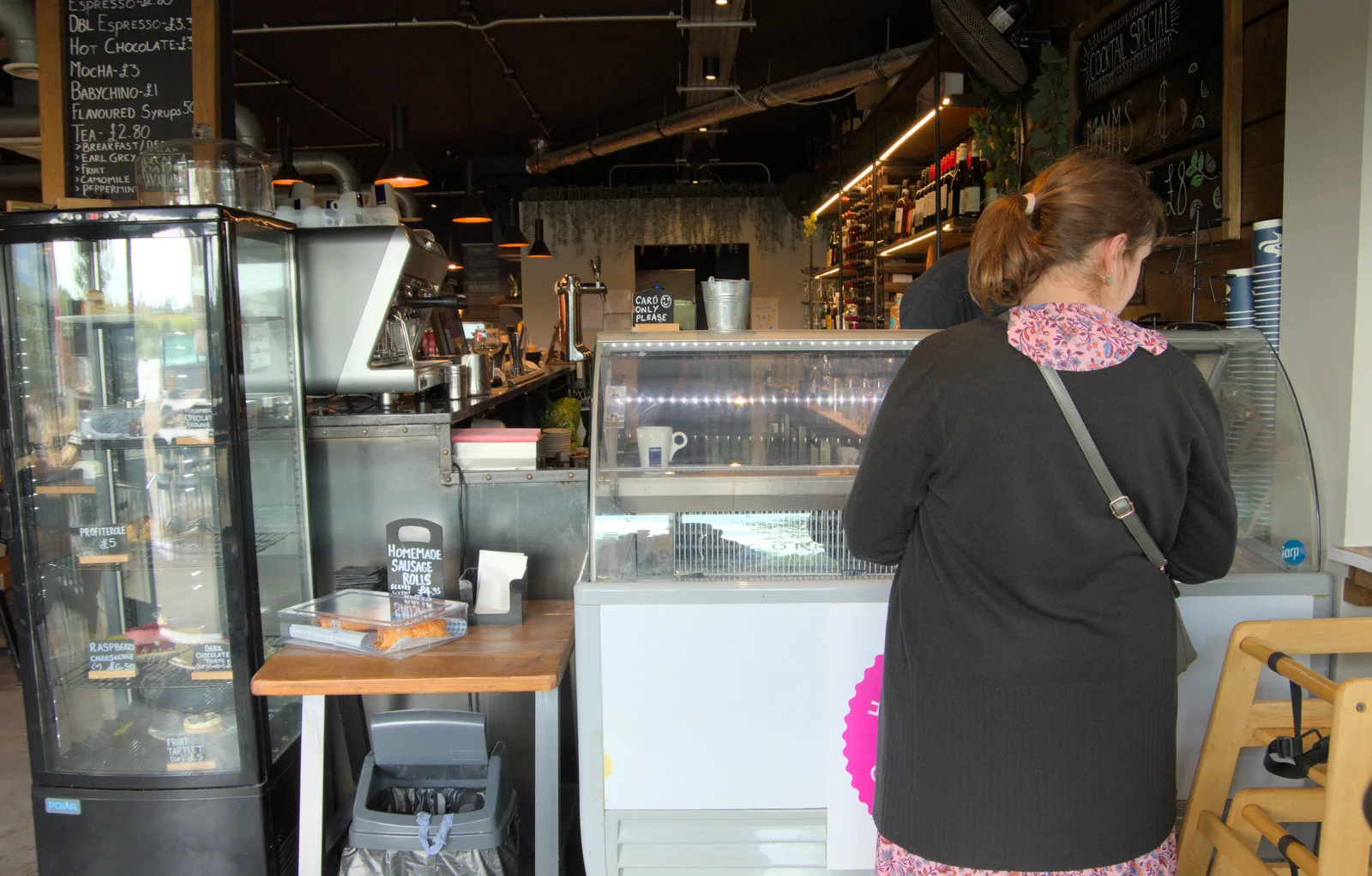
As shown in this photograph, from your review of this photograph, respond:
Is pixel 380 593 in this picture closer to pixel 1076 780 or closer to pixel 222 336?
pixel 222 336

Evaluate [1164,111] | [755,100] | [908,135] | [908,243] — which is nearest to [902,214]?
[908,243]

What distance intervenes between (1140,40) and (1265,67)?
25.0 inches

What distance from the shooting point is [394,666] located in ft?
7.39

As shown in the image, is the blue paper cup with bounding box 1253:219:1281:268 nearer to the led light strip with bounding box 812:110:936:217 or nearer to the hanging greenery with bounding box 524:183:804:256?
the led light strip with bounding box 812:110:936:217

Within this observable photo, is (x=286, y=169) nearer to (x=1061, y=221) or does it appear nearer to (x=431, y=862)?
(x=431, y=862)

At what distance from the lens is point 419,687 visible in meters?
2.16

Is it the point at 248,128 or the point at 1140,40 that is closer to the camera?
the point at 1140,40

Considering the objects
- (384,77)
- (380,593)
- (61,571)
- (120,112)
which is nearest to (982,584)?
(380,593)

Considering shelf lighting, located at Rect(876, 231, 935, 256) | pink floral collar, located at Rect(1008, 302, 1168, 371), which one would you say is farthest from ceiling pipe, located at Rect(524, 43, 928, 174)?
pink floral collar, located at Rect(1008, 302, 1168, 371)

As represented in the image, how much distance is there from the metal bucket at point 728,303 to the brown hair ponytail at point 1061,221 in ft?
2.63

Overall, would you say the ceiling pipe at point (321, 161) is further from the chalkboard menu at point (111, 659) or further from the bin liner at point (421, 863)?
the bin liner at point (421, 863)

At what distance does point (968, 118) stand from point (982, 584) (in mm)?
4066

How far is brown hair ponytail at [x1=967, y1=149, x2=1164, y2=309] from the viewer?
4.58 feet

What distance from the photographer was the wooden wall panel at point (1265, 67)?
2514 mm
